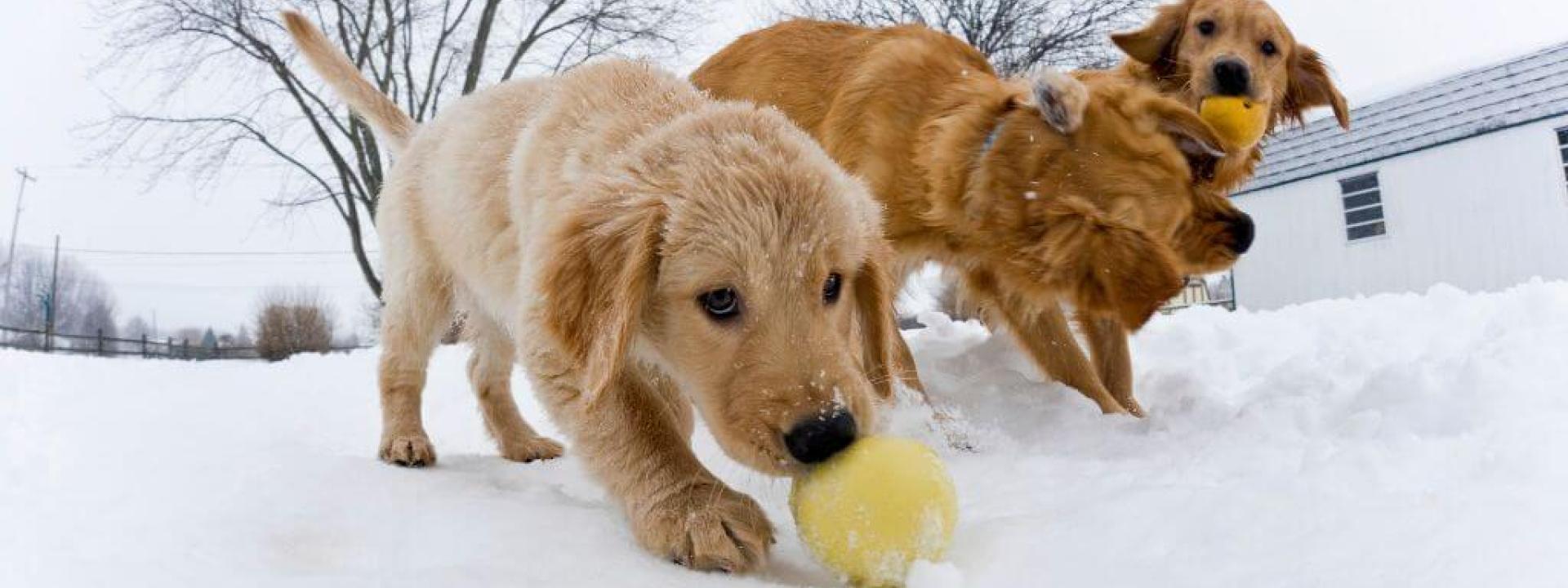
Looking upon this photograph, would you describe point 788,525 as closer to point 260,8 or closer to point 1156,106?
point 1156,106

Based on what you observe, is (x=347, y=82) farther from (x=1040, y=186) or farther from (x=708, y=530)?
(x=708, y=530)

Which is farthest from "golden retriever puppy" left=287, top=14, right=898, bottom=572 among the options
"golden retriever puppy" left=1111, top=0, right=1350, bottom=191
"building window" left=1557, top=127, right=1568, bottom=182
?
"building window" left=1557, top=127, right=1568, bottom=182

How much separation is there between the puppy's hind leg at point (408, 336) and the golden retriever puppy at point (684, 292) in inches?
36.0

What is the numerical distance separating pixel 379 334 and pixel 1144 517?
11.6 ft

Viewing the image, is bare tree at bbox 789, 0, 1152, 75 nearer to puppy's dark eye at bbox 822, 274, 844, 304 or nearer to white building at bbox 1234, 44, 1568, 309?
white building at bbox 1234, 44, 1568, 309

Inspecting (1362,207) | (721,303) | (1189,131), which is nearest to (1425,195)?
(1362,207)

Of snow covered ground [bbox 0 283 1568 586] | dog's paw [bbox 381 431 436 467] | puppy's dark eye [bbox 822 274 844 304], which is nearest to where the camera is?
snow covered ground [bbox 0 283 1568 586]

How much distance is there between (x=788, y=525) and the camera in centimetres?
299

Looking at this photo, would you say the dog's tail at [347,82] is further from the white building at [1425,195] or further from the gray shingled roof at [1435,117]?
the gray shingled roof at [1435,117]

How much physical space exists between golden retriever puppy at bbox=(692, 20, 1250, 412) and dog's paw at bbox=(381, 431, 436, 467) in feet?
7.61

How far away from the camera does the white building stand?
15.5 metres

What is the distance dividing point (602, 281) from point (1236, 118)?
383cm

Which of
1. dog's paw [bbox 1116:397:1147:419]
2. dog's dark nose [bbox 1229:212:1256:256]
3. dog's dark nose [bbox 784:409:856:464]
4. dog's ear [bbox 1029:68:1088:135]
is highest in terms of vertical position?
dog's ear [bbox 1029:68:1088:135]

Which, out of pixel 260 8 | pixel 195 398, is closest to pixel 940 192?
pixel 195 398
